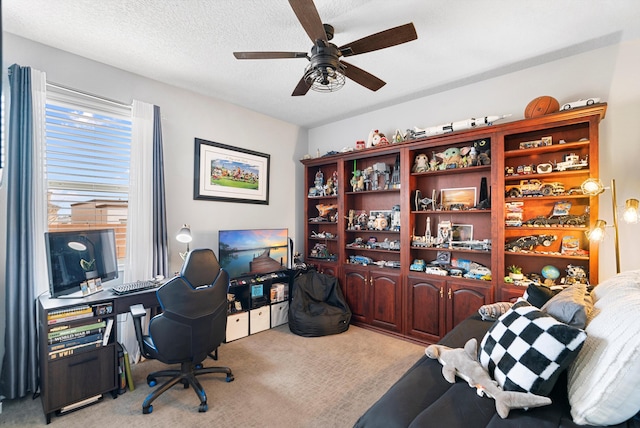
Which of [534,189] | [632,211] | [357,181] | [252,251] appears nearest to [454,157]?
[534,189]

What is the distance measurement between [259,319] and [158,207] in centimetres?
166

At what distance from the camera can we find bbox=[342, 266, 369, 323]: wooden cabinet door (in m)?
3.79

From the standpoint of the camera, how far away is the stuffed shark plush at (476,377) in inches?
49.4

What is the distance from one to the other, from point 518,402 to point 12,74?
3.71 m

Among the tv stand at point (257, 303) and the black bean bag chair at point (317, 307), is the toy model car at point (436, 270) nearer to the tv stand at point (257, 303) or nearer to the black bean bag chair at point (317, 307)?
the black bean bag chair at point (317, 307)

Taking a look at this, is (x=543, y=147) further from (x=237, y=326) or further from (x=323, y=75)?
(x=237, y=326)

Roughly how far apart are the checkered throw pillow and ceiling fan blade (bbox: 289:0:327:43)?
185 cm

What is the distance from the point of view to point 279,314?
3.88 meters

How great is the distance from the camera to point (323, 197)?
434 cm

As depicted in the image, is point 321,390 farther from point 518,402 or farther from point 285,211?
point 285,211

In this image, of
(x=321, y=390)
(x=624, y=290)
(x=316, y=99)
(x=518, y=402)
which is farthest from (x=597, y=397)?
(x=316, y=99)

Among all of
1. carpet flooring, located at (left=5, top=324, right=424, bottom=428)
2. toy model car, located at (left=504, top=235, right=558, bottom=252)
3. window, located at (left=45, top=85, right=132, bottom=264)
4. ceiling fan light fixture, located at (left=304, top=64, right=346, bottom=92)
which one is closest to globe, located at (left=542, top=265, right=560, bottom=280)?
toy model car, located at (left=504, top=235, right=558, bottom=252)

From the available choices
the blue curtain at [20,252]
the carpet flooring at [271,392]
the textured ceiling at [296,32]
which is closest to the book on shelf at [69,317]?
the blue curtain at [20,252]

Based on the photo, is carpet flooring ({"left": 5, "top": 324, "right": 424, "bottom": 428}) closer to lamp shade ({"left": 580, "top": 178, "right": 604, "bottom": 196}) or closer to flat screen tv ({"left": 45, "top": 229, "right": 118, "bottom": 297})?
flat screen tv ({"left": 45, "top": 229, "right": 118, "bottom": 297})
